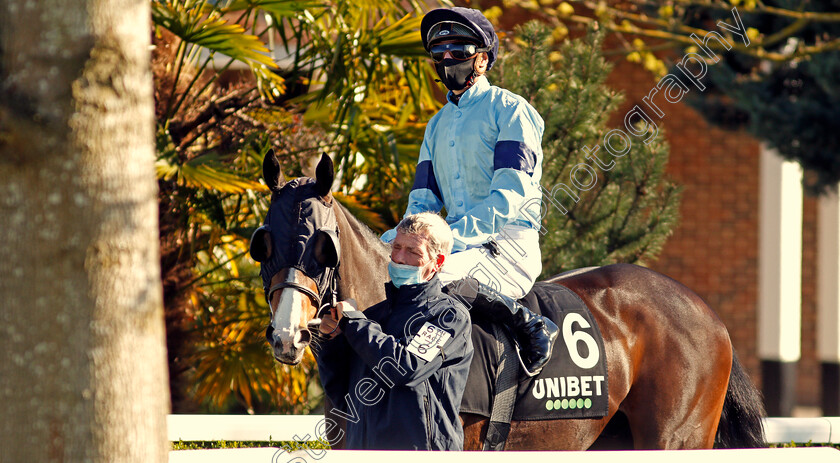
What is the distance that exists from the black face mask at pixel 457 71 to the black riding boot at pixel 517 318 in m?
0.73

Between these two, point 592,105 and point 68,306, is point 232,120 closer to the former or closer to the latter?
point 592,105

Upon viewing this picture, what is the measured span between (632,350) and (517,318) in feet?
2.29

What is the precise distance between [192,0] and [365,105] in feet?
4.32

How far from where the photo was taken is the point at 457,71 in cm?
306

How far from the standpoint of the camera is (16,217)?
1653 millimetres

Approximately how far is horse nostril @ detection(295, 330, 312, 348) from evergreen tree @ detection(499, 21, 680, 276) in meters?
3.15

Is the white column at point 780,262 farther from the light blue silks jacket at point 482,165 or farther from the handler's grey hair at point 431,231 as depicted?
the handler's grey hair at point 431,231

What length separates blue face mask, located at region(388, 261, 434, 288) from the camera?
8.11ft

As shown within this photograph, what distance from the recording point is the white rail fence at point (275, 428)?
4.21 metres

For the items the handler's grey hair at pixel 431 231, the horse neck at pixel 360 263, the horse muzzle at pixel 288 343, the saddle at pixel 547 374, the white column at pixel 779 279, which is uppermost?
the handler's grey hair at pixel 431 231

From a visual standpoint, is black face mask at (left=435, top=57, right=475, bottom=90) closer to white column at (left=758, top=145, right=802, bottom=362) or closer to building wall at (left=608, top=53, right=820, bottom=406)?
white column at (left=758, top=145, right=802, bottom=362)

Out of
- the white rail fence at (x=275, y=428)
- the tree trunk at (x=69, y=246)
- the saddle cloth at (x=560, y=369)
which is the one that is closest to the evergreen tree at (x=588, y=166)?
the white rail fence at (x=275, y=428)

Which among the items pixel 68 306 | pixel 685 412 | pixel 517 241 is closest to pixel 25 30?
pixel 68 306

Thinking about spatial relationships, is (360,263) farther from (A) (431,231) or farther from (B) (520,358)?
(B) (520,358)
